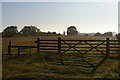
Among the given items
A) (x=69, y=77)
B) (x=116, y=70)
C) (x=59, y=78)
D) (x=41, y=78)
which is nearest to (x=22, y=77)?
(x=41, y=78)

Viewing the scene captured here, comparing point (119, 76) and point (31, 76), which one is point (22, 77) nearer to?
point (31, 76)

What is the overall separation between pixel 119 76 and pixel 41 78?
341 cm

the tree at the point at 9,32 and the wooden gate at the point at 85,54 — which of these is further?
the tree at the point at 9,32

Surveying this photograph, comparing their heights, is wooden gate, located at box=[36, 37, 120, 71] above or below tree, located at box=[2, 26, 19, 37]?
below

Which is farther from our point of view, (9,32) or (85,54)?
(9,32)

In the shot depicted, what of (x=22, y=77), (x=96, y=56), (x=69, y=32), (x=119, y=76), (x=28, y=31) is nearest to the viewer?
(x=119, y=76)

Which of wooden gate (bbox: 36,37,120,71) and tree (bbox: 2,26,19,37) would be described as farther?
tree (bbox: 2,26,19,37)

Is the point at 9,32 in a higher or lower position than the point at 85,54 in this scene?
higher

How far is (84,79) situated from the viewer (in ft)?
18.7

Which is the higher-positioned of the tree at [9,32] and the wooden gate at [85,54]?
the tree at [9,32]

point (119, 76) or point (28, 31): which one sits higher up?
point (28, 31)

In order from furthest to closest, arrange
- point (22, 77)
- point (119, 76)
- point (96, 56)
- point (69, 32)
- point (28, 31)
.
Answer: point (69, 32) → point (28, 31) → point (96, 56) → point (22, 77) → point (119, 76)

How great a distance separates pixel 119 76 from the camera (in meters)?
5.61

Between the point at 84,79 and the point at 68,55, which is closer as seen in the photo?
the point at 84,79
